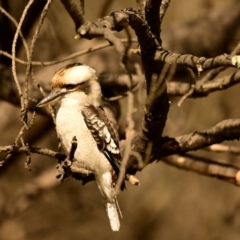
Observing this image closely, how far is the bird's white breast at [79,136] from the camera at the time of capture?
143 centimetres

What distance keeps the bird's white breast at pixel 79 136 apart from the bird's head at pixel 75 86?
0.02 metres

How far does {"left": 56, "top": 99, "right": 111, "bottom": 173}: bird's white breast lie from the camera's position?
1.43 m

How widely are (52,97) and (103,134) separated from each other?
150 millimetres

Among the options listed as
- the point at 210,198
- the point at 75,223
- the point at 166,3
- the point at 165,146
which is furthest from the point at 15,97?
the point at 210,198

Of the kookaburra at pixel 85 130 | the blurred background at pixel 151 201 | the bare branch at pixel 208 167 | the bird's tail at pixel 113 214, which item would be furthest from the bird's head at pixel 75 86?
the blurred background at pixel 151 201

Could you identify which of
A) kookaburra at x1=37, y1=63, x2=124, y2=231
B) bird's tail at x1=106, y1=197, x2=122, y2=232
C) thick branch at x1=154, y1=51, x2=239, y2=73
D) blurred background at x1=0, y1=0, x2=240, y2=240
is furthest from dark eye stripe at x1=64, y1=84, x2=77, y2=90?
blurred background at x1=0, y1=0, x2=240, y2=240

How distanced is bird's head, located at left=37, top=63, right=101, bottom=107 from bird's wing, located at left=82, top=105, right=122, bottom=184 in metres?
0.05

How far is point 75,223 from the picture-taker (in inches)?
131

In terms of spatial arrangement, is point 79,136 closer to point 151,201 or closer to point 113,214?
point 113,214

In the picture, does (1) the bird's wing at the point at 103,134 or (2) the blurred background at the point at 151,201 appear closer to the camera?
(1) the bird's wing at the point at 103,134

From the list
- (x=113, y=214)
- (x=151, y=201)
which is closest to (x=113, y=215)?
(x=113, y=214)

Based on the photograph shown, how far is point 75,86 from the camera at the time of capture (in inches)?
59.1

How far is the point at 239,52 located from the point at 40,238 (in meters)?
2.35

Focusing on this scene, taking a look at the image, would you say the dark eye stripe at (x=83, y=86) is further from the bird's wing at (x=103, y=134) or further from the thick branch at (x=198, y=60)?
the thick branch at (x=198, y=60)
